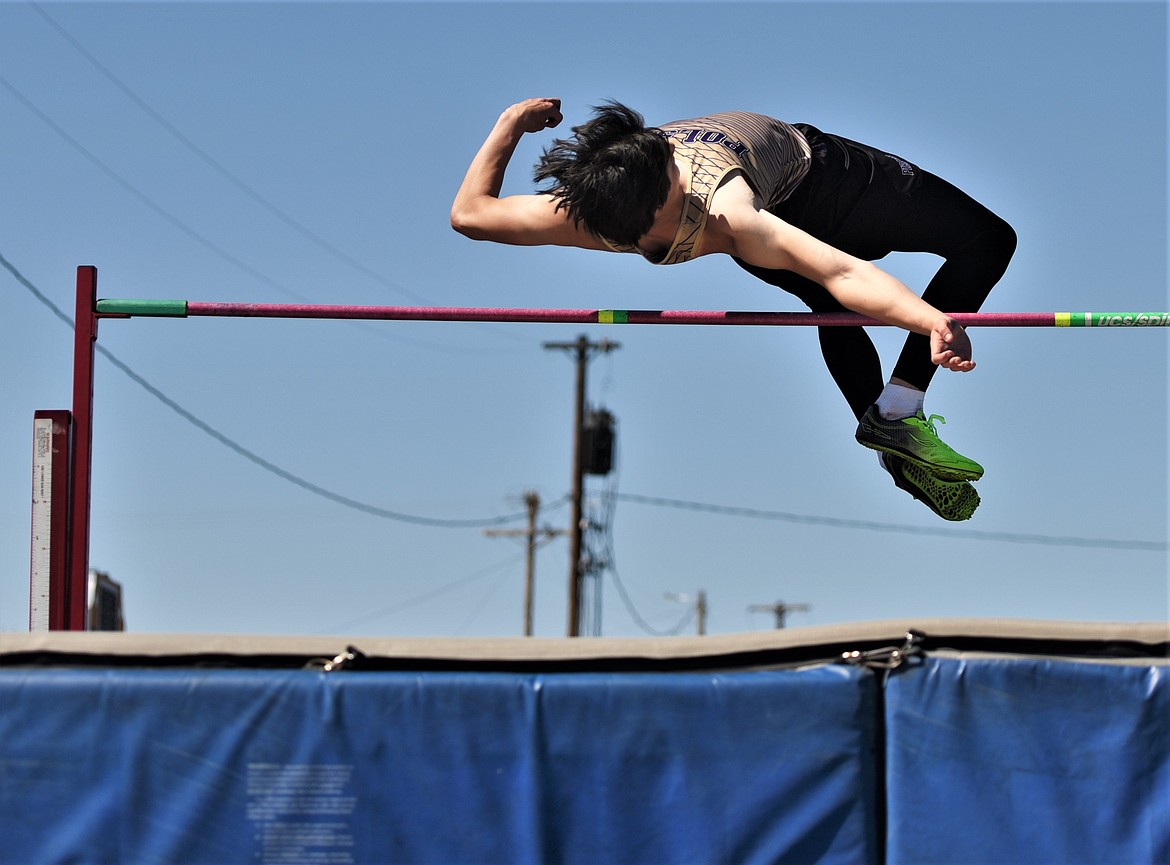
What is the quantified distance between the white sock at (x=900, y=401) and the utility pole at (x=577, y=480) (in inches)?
842

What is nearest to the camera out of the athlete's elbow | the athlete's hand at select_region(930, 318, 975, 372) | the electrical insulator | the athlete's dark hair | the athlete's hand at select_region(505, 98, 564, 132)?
the athlete's hand at select_region(930, 318, 975, 372)

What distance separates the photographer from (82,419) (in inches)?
174

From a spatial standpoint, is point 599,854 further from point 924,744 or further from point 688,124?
point 688,124

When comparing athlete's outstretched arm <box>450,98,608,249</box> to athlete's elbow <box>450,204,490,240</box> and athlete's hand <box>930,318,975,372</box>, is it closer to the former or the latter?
athlete's elbow <box>450,204,490,240</box>

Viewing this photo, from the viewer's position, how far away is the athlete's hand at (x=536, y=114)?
15.9 ft

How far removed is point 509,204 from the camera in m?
4.61

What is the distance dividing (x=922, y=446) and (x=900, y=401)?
16 centimetres

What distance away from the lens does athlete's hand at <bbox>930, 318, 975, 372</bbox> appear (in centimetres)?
398

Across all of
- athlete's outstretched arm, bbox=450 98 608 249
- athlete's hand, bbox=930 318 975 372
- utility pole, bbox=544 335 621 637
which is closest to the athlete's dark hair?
athlete's outstretched arm, bbox=450 98 608 249

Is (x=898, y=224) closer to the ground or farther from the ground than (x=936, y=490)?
farther from the ground

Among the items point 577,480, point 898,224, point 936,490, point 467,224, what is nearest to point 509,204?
point 467,224

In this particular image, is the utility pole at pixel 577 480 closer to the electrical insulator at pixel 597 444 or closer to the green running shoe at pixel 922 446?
the electrical insulator at pixel 597 444

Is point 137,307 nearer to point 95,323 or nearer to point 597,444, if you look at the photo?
point 95,323

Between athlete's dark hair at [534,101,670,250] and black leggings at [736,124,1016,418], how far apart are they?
63 cm
